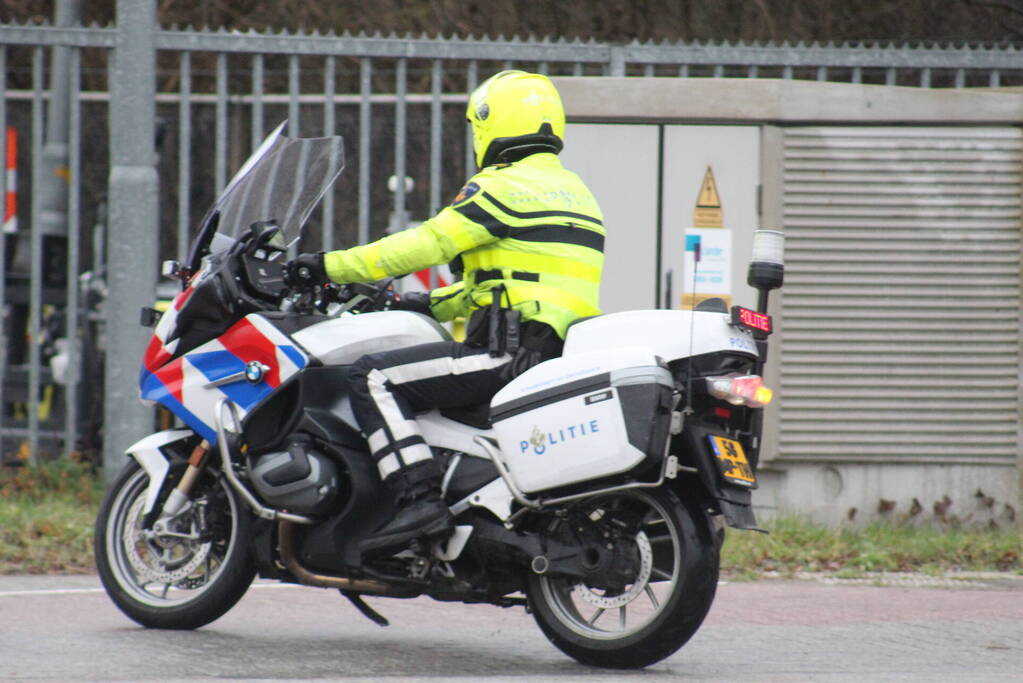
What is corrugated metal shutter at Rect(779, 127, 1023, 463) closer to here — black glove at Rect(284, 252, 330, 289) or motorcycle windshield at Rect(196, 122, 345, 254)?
motorcycle windshield at Rect(196, 122, 345, 254)

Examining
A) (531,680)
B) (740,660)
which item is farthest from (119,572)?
(740,660)

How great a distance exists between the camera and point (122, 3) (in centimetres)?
867

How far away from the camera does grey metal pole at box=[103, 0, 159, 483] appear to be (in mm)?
8672

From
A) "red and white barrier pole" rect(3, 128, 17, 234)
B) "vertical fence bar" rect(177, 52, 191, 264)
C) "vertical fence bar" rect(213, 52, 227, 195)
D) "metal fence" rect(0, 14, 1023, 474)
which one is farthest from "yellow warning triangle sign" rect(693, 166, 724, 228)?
"red and white barrier pole" rect(3, 128, 17, 234)

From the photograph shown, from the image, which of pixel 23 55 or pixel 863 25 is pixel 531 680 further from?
pixel 23 55

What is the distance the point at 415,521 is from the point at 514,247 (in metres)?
0.95

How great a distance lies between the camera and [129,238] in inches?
342

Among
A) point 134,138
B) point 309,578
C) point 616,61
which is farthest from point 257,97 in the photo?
point 309,578

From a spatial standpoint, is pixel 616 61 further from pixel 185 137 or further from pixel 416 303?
pixel 416 303

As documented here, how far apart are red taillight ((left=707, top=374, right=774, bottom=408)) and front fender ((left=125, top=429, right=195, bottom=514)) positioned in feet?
6.46

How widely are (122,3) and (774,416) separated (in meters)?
4.01

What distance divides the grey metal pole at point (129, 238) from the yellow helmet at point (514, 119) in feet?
11.6

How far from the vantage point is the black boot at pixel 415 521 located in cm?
530

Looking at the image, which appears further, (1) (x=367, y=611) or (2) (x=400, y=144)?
(2) (x=400, y=144)
